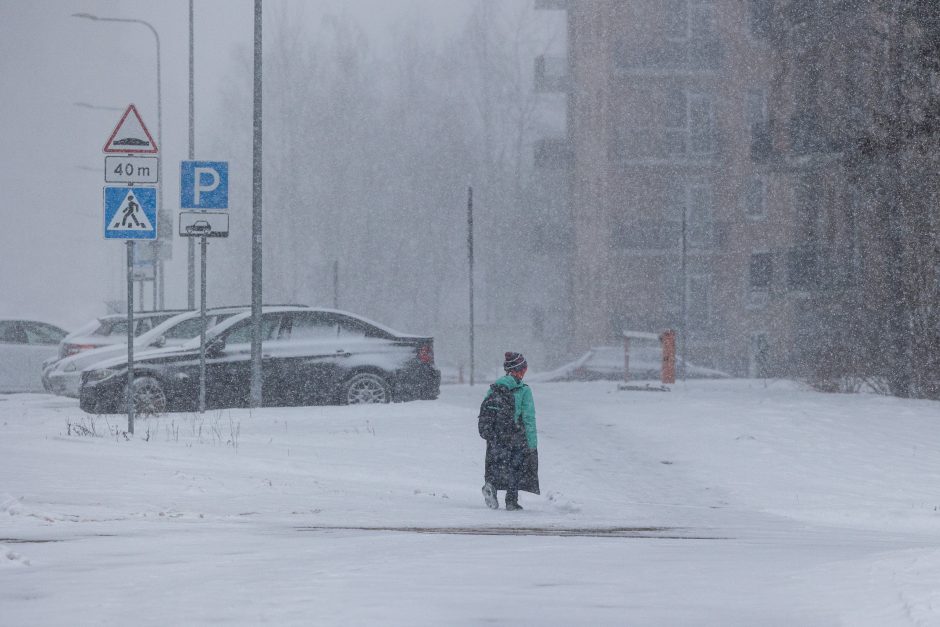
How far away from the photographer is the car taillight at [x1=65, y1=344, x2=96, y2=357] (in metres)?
22.7

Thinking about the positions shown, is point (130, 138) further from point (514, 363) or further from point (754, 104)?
point (754, 104)

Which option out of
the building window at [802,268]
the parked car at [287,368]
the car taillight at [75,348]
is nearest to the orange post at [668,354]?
the building window at [802,268]

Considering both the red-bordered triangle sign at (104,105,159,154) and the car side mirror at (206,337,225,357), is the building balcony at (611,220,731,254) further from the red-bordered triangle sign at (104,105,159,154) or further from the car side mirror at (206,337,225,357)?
the red-bordered triangle sign at (104,105,159,154)

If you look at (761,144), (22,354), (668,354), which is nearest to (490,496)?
(668,354)

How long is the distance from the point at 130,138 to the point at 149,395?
492 centimetres

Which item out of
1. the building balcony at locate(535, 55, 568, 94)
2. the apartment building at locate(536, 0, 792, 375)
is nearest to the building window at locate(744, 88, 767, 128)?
the apartment building at locate(536, 0, 792, 375)

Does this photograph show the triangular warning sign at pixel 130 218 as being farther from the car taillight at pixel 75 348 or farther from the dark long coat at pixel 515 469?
the car taillight at pixel 75 348

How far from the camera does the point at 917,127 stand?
808 inches

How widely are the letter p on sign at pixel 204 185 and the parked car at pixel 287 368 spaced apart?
9.12 ft

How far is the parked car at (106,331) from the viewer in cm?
2280

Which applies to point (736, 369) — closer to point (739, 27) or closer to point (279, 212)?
point (739, 27)

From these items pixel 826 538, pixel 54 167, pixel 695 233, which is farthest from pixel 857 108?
pixel 54 167

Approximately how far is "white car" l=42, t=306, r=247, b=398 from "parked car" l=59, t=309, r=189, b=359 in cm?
67

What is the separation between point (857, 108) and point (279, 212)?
39.0 m
